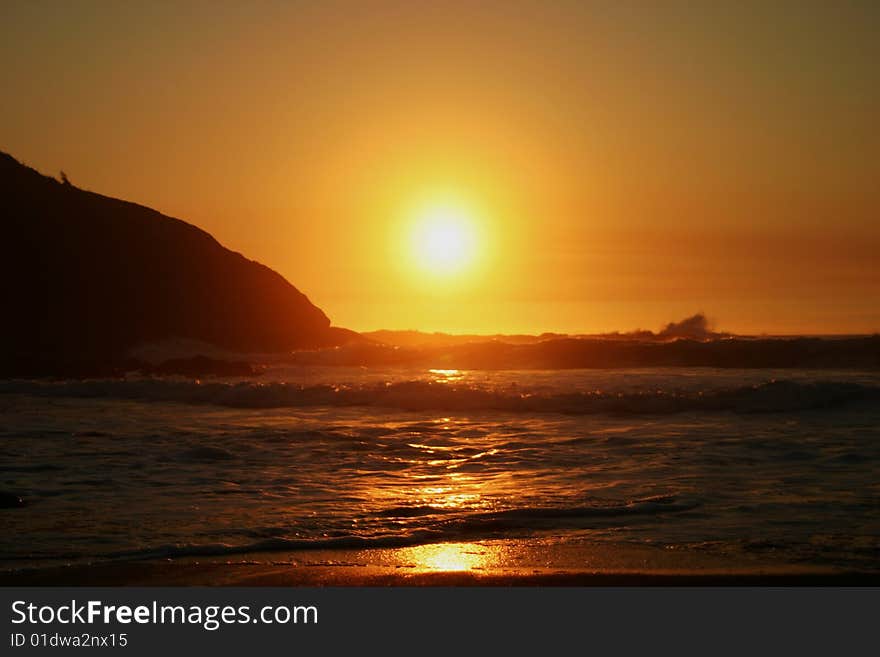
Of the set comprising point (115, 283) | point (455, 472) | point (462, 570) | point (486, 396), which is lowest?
point (462, 570)

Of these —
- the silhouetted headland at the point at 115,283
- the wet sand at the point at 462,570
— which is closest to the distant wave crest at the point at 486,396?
the wet sand at the point at 462,570

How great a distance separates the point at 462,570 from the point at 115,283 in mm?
50050

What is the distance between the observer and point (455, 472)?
12.9 metres

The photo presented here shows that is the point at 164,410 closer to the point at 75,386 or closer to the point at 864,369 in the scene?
the point at 75,386

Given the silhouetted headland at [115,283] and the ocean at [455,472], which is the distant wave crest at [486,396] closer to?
the ocean at [455,472]

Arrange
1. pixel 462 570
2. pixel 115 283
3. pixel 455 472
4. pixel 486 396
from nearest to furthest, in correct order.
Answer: pixel 462 570
pixel 455 472
pixel 486 396
pixel 115 283

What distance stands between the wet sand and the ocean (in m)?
0.27

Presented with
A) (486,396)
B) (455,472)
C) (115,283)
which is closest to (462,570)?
(455,472)

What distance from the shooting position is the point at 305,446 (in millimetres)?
15344

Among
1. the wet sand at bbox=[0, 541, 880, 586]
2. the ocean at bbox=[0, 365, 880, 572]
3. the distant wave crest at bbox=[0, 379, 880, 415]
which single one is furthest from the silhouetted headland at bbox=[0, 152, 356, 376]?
the wet sand at bbox=[0, 541, 880, 586]

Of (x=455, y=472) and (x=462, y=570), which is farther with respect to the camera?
(x=455, y=472)

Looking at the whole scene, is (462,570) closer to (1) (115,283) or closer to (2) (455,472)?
(2) (455,472)

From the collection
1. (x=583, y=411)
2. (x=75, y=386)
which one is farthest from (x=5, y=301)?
(x=583, y=411)

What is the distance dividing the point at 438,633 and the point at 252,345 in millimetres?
51670
